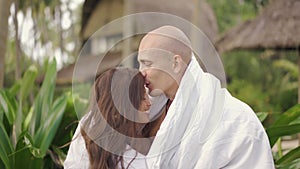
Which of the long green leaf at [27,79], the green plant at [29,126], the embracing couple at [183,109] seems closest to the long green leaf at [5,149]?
the green plant at [29,126]

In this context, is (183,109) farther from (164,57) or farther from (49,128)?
(49,128)

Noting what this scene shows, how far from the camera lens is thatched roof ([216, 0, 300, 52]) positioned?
789 cm

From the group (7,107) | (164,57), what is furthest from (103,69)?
(7,107)

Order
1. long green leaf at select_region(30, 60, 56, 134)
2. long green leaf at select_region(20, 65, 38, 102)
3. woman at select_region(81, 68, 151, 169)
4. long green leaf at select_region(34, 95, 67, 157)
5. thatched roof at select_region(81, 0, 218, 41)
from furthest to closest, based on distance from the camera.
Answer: thatched roof at select_region(81, 0, 218, 41), long green leaf at select_region(20, 65, 38, 102), long green leaf at select_region(30, 60, 56, 134), long green leaf at select_region(34, 95, 67, 157), woman at select_region(81, 68, 151, 169)

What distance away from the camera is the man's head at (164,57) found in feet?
6.75

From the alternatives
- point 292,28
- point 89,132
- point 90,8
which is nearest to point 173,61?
point 89,132

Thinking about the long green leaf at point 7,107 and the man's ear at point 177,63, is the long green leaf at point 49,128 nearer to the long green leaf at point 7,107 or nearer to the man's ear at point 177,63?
the long green leaf at point 7,107

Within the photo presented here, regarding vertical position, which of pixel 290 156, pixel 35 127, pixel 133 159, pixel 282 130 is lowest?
pixel 35 127

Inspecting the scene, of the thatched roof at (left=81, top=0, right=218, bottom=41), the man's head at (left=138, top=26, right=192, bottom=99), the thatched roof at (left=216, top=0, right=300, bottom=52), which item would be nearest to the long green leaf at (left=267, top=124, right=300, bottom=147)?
the man's head at (left=138, top=26, right=192, bottom=99)

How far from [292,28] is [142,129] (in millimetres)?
6001

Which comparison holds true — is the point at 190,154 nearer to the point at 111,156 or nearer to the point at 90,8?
the point at 111,156

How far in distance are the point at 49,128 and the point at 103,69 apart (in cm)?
119

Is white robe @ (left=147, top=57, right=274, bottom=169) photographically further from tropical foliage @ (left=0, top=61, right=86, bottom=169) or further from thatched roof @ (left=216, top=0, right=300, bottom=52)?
thatched roof @ (left=216, top=0, right=300, bottom=52)

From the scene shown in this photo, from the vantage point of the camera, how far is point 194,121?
2.05 metres
